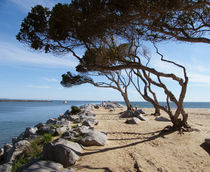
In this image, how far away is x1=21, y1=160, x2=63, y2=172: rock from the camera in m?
3.09

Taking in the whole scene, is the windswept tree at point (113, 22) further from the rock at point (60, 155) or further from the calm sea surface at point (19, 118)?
the calm sea surface at point (19, 118)

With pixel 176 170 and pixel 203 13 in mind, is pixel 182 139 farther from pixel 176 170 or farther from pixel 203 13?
pixel 203 13

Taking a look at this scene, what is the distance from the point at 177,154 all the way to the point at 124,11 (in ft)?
14.6

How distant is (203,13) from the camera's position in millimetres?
5746

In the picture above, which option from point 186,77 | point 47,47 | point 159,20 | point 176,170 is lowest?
point 176,170

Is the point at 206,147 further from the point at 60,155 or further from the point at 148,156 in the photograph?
the point at 60,155

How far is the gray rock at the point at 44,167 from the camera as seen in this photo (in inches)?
121

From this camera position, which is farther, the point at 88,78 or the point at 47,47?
the point at 88,78

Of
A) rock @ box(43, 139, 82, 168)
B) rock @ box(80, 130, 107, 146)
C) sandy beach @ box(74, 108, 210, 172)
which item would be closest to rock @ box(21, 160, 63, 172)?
rock @ box(43, 139, 82, 168)

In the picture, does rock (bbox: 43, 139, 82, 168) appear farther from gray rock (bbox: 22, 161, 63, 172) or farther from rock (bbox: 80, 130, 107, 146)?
rock (bbox: 80, 130, 107, 146)

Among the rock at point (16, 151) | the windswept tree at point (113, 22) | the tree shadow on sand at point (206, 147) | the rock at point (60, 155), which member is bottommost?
the rock at point (16, 151)

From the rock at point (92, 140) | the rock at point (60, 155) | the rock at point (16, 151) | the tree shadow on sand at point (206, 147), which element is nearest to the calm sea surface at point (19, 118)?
the rock at point (16, 151)

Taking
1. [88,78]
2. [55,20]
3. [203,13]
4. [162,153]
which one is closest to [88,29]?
[55,20]

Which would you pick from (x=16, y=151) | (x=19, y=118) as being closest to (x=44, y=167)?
(x=16, y=151)
